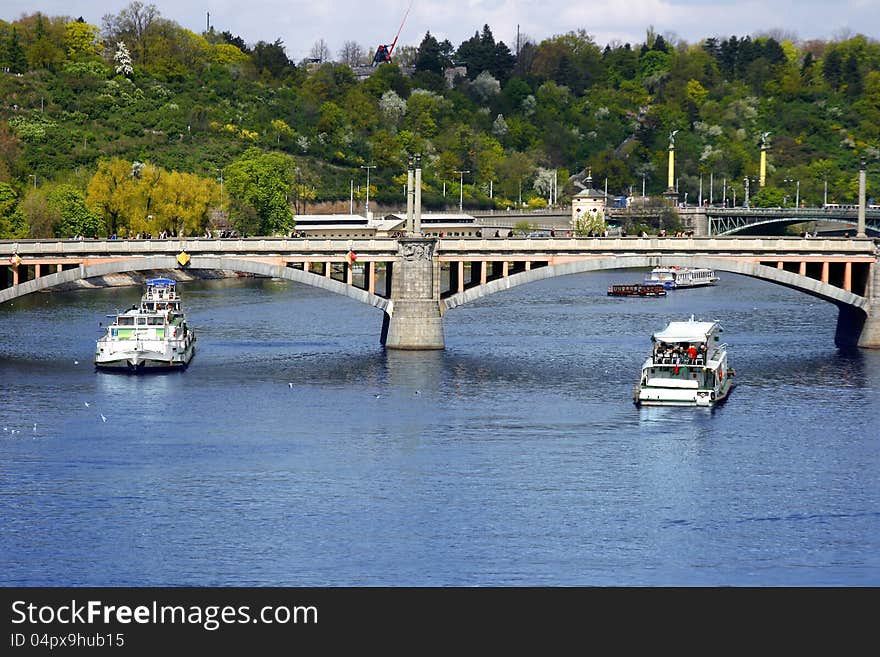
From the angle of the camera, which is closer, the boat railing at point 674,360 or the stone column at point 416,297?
the boat railing at point 674,360

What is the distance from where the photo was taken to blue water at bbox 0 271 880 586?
66875 mm

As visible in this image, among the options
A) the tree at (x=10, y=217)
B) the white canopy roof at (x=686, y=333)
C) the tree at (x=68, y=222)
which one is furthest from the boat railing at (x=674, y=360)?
the tree at (x=68, y=222)

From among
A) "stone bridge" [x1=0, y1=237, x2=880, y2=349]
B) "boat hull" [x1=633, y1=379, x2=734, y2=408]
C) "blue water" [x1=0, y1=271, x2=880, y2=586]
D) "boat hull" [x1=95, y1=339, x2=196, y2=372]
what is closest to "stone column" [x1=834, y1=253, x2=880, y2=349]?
"stone bridge" [x1=0, y1=237, x2=880, y2=349]

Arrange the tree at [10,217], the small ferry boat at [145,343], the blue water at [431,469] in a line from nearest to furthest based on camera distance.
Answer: the blue water at [431,469] → the small ferry boat at [145,343] → the tree at [10,217]

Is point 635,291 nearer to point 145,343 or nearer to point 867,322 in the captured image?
point 867,322

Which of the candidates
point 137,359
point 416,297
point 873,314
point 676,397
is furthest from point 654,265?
point 137,359

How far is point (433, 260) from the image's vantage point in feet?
406

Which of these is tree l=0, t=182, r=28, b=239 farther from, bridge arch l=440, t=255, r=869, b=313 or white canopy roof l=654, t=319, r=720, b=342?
white canopy roof l=654, t=319, r=720, b=342

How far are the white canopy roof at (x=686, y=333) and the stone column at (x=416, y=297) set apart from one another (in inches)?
784

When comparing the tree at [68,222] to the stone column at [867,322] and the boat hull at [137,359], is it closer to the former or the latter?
the boat hull at [137,359]

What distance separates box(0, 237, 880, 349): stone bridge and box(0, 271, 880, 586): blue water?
3.93 metres

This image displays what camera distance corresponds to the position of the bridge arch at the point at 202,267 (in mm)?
122500
